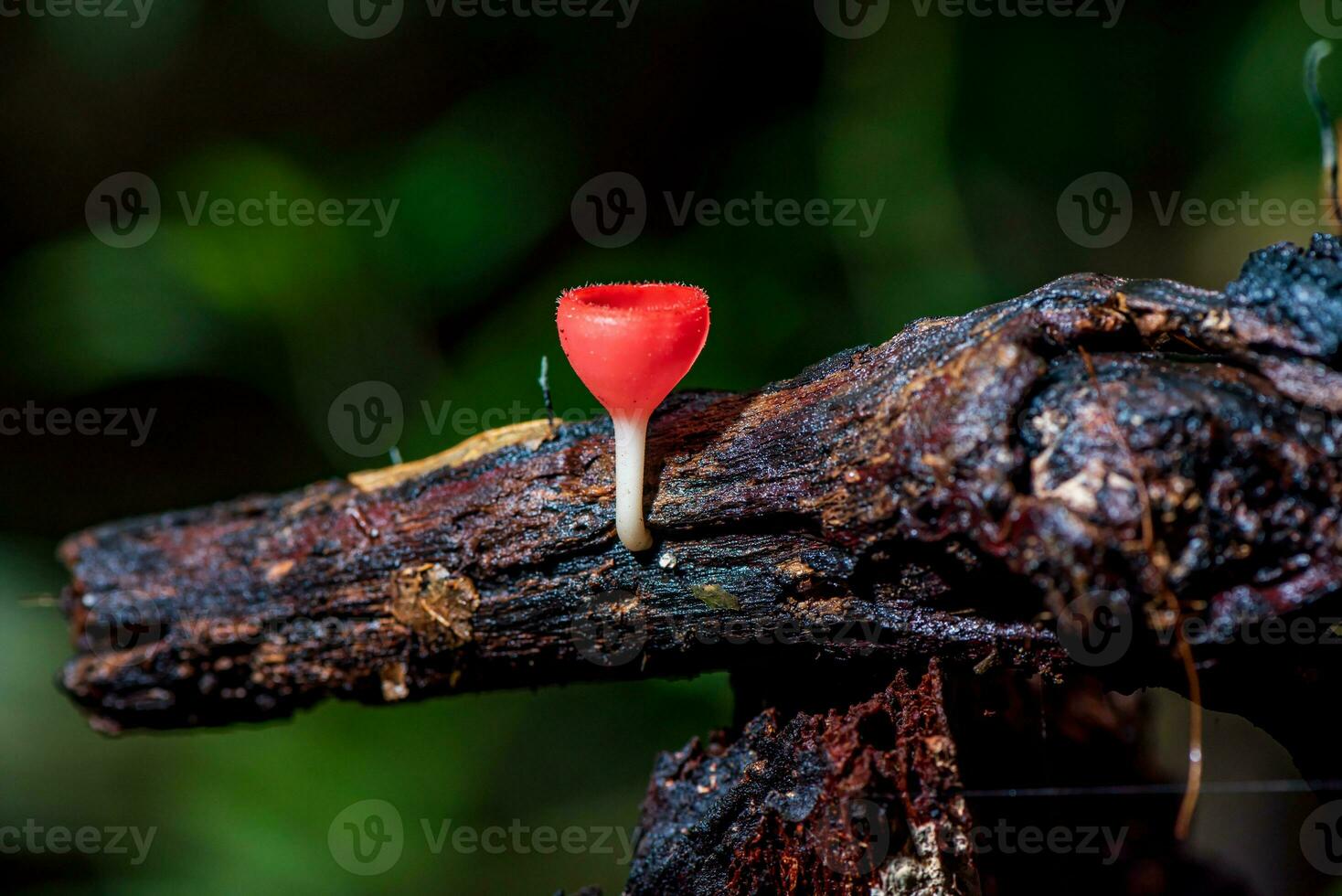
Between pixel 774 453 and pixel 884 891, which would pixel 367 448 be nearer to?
pixel 774 453

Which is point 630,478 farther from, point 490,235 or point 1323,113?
point 490,235

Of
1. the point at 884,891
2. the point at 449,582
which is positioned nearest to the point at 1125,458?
the point at 884,891

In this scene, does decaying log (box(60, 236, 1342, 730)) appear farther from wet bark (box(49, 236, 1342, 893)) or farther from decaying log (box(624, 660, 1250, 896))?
decaying log (box(624, 660, 1250, 896))

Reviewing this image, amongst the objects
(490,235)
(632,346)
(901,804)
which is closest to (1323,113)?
(632,346)

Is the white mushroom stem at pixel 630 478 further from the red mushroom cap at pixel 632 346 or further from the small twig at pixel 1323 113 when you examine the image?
the small twig at pixel 1323 113

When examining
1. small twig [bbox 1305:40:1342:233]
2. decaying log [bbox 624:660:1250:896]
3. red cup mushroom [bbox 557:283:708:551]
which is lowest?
decaying log [bbox 624:660:1250:896]

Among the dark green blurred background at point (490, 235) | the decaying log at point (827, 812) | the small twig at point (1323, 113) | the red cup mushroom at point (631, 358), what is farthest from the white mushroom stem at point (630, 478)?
the dark green blurred background at point (490, 235)

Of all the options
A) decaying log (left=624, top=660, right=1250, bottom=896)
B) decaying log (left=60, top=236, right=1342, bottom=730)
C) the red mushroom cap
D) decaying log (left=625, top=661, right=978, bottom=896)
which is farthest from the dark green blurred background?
the red mushroom cap
